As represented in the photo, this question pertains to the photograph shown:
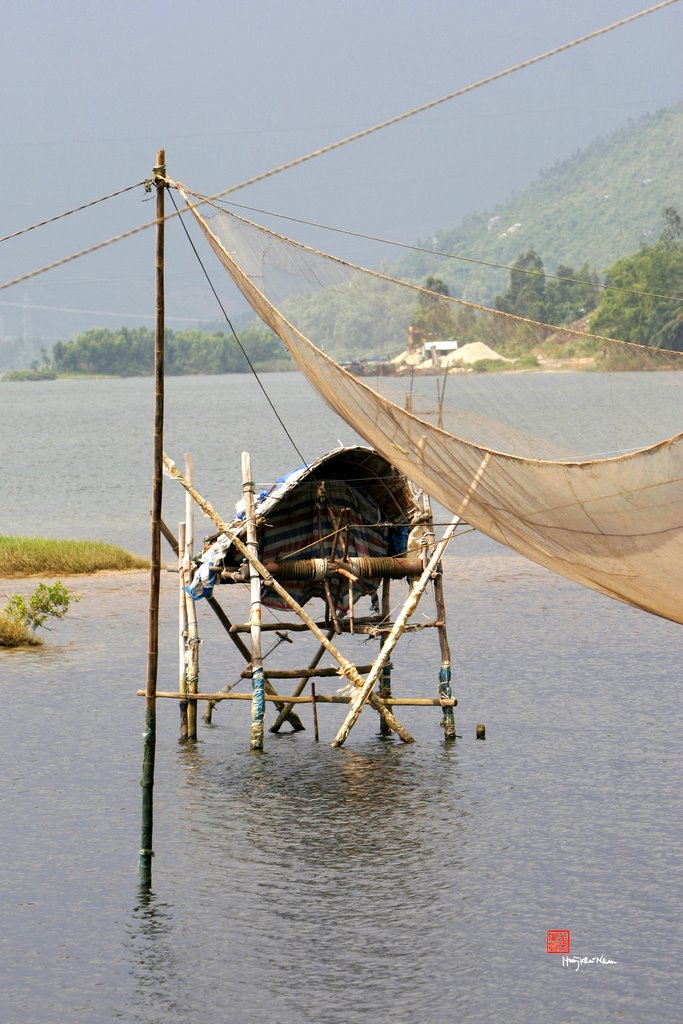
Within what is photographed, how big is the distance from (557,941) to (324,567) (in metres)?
7.59

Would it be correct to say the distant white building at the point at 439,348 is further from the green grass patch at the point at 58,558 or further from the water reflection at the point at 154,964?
the green grass patch at the point at 58,558

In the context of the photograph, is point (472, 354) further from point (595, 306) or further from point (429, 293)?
point (595, 306)

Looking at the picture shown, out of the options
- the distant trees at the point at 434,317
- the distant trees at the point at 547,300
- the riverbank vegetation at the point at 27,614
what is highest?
the distant trees at the point at 547,300

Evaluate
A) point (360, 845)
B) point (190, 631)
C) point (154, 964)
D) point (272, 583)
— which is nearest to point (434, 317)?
point (272, 583)

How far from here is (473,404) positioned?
15.8 m

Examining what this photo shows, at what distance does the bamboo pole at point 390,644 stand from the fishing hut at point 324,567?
0.02 metres

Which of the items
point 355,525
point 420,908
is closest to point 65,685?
point 355,525

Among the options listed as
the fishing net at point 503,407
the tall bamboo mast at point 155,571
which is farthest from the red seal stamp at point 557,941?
the tall bamboo mast at point 155,571

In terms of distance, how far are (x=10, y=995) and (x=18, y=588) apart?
2202 cm

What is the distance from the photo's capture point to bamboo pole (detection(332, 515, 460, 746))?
815 inches

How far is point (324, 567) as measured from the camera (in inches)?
855

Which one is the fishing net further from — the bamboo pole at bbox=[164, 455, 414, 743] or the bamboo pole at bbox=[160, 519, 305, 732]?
the bamboo pole at bbox=[160, 519, 305, 732]

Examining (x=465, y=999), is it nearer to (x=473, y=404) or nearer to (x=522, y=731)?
(x=473, y=404)

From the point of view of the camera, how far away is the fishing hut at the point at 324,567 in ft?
69.4
